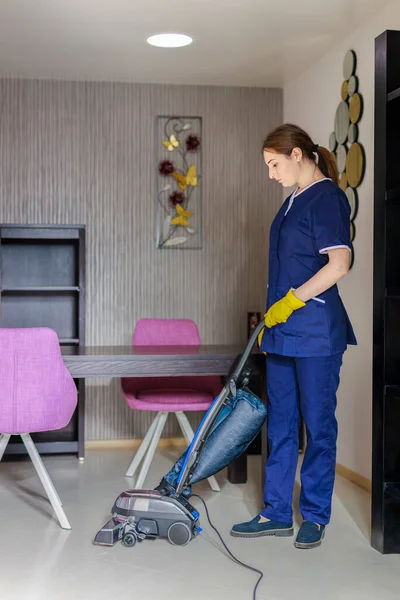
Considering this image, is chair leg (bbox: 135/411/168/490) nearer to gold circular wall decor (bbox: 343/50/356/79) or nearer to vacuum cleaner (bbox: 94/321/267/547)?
vacuum cleaner (bbox: 94/321/267/547)

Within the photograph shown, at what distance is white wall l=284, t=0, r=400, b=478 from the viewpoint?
378cm

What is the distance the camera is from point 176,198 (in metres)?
4.96

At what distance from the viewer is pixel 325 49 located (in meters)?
4.32

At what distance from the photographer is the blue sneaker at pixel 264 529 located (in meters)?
3.10

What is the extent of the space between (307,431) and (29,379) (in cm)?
108

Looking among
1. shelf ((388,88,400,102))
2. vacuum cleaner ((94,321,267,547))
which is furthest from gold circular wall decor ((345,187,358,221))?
vacuum cleaner ((94,321,267,547))

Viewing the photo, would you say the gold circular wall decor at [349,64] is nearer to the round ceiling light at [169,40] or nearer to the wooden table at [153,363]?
the round ceiling light at [169,40]

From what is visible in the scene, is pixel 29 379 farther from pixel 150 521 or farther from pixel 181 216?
pixel 181 216

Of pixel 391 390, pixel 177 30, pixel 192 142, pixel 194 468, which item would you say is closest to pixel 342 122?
pixel 177 30

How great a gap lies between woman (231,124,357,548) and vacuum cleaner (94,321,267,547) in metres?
0.16

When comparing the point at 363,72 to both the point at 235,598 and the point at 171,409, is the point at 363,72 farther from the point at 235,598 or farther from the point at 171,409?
the point at 235,598

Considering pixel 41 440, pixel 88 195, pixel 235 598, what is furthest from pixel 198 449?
pixel 88 195

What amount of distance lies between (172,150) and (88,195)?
60cm

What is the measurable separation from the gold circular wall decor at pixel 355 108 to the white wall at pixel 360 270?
40 millimetres
